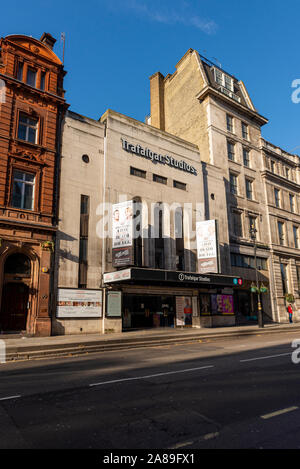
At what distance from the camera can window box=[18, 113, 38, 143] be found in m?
20.0

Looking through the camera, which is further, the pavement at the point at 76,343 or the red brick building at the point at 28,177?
the red brick building at the point at 28,177

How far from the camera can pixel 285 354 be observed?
11516mm

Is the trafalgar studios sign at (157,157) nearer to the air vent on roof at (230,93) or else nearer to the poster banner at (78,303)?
the poster banner at (78,303)

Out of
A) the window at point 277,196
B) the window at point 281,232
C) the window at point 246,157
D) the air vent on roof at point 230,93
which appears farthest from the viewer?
the window at point 277,196

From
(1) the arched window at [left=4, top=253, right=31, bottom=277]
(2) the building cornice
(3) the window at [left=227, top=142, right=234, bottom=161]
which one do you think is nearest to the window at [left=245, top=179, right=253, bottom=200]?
(2) the building cornice

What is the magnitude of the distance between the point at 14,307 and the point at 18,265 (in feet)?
8.07

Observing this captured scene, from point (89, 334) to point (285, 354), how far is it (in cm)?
1198

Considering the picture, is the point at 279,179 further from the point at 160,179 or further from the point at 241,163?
the point at 160,179

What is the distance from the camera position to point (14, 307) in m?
17.9

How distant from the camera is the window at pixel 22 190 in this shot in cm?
1889

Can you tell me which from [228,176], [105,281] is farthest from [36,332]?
[228,176]

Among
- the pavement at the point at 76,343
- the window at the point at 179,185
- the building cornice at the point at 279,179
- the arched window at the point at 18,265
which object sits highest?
the building cornice at the point at 279,179

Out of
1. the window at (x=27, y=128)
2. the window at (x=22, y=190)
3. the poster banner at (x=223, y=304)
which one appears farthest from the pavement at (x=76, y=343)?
the window at (x=27, y=128)

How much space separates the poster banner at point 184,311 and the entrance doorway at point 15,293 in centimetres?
1187
